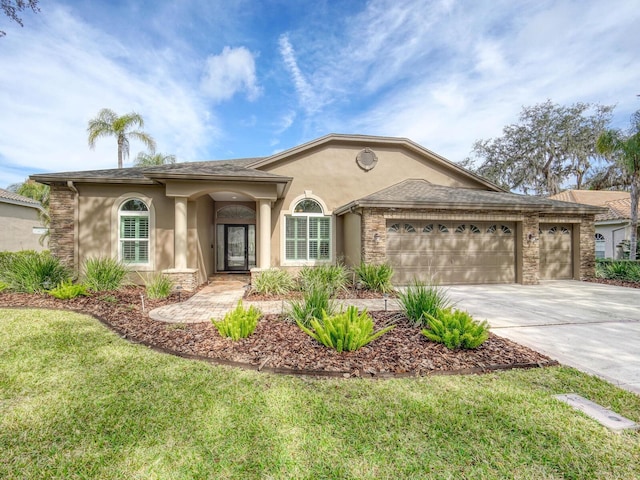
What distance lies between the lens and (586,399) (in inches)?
114

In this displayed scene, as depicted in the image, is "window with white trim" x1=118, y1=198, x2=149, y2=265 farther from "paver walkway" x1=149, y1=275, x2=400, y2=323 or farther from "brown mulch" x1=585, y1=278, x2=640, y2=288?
"brown mulch" x1=585, y1=278, x2=640, y2=288

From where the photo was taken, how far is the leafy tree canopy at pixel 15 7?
281 inches

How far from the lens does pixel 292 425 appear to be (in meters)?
2.51

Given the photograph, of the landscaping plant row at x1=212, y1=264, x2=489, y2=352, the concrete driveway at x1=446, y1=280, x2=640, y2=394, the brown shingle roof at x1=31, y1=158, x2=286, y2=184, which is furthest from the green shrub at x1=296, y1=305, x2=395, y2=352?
the brown shingle roof at x1=31, y1=158, x2=286, y2=184

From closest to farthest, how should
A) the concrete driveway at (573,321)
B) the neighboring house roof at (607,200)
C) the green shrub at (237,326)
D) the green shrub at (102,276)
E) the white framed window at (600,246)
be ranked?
the concrete driveway at (573,321) → the green shrub at (237,326) → the green shrub at (102,276) → the neighboring house roof at (607,200) → the white framed window at (600,246)

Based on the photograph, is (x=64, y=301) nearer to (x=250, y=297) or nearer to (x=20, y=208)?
(x=250, y=297)

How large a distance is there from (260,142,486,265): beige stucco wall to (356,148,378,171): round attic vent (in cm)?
14

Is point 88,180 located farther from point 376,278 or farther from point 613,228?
point 613,228

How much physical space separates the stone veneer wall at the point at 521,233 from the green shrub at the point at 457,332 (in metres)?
5.55

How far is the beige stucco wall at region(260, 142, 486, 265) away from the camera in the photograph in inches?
460

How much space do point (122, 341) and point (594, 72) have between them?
66.4 ft

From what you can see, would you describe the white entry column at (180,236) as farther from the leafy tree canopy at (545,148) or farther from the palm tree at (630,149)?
the leafy tree canopy at (545,148)

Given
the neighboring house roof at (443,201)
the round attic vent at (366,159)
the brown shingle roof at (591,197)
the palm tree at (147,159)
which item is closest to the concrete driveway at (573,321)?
the neighboring house roof at (443,201)

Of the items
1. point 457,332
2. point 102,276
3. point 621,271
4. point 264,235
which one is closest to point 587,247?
point 621,271
